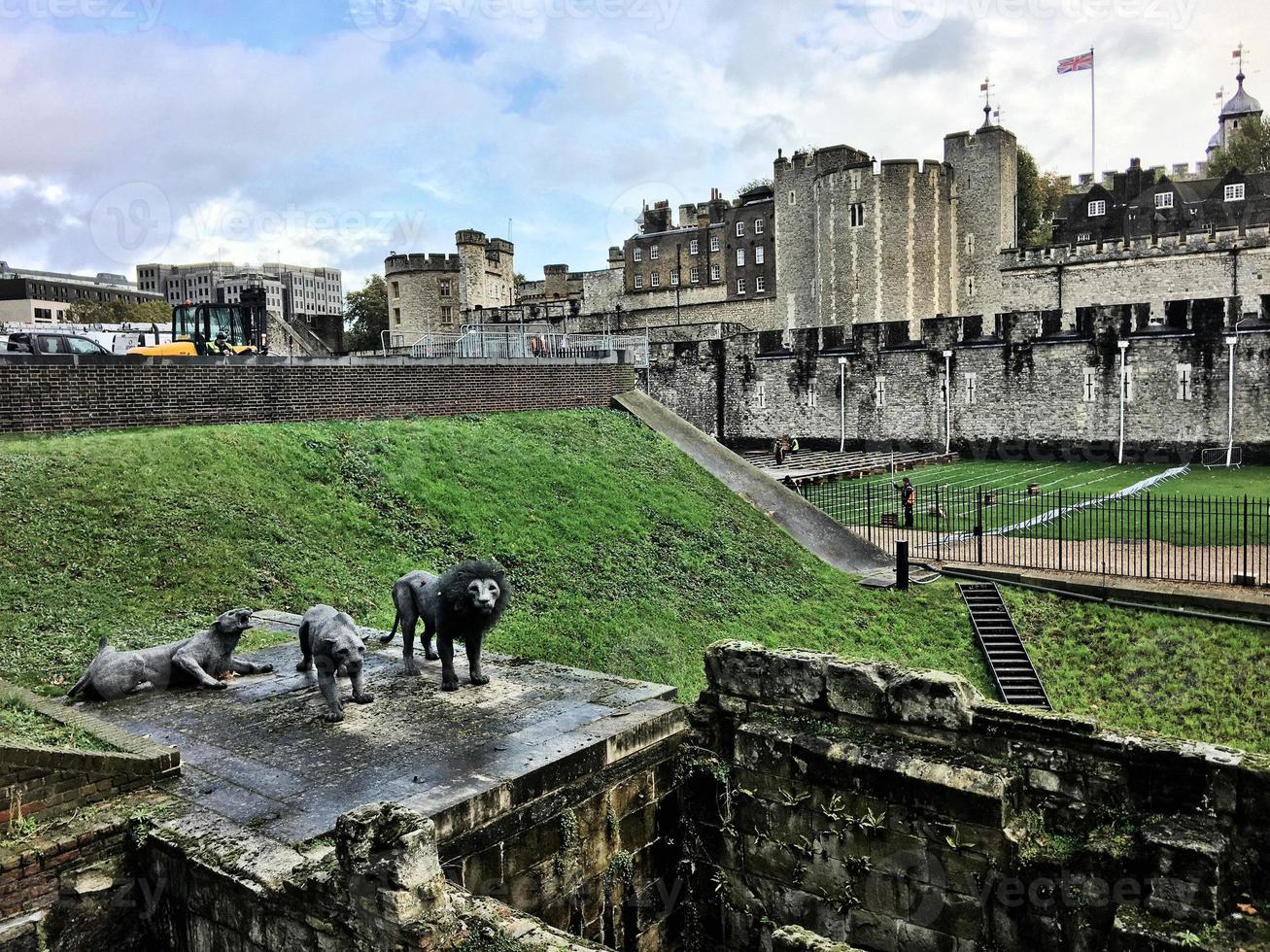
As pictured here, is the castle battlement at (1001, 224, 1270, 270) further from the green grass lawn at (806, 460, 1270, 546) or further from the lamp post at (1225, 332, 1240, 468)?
the green grass lawn at (806, 460, 1270, 546)

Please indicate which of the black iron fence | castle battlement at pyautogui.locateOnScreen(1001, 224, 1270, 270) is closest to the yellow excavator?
the black iron fence

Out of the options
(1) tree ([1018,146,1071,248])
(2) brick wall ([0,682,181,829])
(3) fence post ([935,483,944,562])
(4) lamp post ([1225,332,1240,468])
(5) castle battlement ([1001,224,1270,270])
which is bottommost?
(3) fence post ([935,483,944,562])

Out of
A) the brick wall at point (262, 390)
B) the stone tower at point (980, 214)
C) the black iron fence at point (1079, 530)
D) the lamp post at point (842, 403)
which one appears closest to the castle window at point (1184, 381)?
the black iron fence at point (1079, 530)

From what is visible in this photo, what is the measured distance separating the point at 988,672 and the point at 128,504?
13772 mm

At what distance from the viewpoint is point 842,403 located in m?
38.6

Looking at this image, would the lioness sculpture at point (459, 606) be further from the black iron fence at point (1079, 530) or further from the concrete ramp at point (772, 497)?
the black iron fence at point (1079, 530)

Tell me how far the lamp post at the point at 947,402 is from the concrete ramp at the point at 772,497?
15359 millimetres

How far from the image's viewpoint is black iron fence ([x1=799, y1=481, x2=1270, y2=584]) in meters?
18.3

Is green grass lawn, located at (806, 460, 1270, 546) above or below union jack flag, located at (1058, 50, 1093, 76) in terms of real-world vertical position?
below

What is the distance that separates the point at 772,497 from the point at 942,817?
16221 millimetres

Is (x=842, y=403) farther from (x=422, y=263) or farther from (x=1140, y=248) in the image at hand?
(x=422, y=263)

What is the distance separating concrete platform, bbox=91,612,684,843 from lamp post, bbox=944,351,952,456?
31.0m

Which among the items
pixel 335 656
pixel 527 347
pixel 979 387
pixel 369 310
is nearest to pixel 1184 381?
pixel 979 387

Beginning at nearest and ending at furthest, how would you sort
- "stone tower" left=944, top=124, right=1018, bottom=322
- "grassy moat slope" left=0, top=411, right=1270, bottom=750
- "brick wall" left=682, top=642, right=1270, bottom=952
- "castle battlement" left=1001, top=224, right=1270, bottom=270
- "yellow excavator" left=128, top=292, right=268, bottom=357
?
"brick wall" left=682, top=642, right=1270, bottom=952 → "grassy moat slope" left=0, top=411, right=1270, bottom=750 → "yellow excavator" left=128, top=292, right=268, bottom=357 → "castle battlement" left=1001, top=224, right=1270, bottom=270 → "stone tower" left=944, top=124, right=1018, bottom=322
